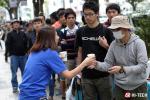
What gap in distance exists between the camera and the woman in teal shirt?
4242mm

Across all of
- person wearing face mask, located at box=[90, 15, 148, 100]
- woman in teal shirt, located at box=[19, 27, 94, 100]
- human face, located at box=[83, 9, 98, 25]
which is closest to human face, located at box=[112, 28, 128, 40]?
person wearing face mask, located at box=[90, 15, 148, 100]

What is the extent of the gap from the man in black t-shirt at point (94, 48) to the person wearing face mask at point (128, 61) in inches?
28.3

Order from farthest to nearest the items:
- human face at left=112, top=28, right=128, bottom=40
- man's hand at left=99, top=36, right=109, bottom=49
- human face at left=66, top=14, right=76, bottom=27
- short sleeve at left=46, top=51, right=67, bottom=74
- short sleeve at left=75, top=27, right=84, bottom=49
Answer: human face at left=66, top=14, right=76, bottom=27 → short sleeve at left=75, top=27, right=84, bottom=49 → man's hand at left=99, top=36, right=109, bottom=49 → human face at left=112, top=28, right=128, bottom=40 → short sleeve at left=46, top=51, right=67, bottom=74

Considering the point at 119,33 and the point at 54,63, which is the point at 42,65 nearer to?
the point at 54,63

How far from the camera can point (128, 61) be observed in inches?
181

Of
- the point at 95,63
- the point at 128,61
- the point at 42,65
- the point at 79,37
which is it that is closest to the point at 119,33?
the point at 128,61

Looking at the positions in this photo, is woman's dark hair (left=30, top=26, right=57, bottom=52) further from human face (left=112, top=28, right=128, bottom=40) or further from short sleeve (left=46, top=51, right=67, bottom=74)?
human face (left=112, top=28, right=128, bottom=40)

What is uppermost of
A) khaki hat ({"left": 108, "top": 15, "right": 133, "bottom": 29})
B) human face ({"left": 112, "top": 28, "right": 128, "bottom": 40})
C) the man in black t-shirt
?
khaki hat ({"left": 108, "top": 15, "right": 133, "bottom": 29})

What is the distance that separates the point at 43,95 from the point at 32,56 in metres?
0.43

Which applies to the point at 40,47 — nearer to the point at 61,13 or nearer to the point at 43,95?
the point at 43,95

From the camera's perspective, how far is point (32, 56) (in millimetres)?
4332

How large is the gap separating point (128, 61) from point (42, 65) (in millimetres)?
1016

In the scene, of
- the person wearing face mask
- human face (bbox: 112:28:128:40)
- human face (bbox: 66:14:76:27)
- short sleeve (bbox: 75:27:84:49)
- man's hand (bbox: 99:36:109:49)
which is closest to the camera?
the person wearing face mask

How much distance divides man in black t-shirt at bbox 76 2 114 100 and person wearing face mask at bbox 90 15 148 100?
0.72 m
